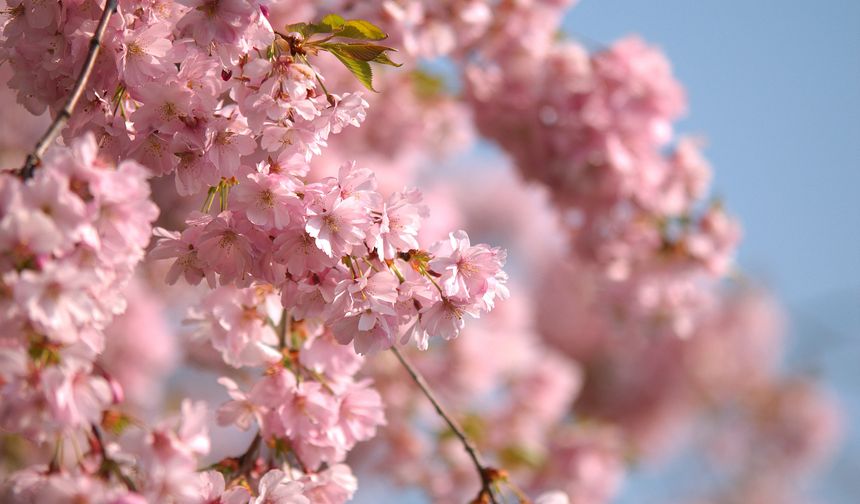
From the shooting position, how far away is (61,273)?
30.7 inches

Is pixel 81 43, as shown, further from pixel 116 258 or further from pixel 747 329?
pixel 747 329

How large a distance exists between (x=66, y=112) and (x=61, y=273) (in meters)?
0.21

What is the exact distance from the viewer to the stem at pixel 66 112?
838 mm

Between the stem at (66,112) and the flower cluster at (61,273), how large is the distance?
2 cm

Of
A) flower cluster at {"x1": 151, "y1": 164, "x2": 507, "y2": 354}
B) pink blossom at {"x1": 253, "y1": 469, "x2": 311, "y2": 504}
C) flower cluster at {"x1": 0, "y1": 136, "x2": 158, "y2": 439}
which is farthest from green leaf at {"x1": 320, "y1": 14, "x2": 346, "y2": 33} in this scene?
pink blossom at {"x1": 253, "y1": 469, "x2": 311, "y2": 504}

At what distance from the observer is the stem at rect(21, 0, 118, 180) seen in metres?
0.84

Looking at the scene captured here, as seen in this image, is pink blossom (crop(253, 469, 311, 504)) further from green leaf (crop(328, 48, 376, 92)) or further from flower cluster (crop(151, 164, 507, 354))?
green leaf (crop(328, 48, 376, 92))

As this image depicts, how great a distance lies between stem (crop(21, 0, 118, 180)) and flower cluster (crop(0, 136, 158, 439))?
0.02m

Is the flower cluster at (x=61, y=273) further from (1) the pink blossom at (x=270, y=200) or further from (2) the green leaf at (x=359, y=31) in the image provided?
(2) the green leaf at (x=359, y=31)

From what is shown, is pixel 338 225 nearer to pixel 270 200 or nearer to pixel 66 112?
pixel 270 200

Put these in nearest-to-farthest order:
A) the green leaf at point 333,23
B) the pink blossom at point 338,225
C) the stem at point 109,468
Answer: the stem at point 109,468 < the pink blossom at point 338,225 < the green leaf at point 333,23

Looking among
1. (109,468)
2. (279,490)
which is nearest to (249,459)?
(279,490)

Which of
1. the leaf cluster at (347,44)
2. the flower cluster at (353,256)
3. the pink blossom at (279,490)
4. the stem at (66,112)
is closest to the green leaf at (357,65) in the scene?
the leaf cluster at (347,44)

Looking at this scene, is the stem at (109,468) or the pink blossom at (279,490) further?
the pink blossom at (279,490)
